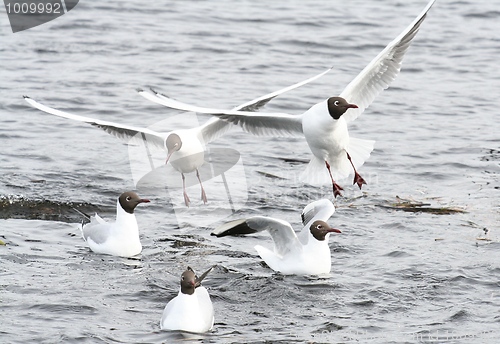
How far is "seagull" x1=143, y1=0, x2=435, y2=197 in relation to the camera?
10.4 m

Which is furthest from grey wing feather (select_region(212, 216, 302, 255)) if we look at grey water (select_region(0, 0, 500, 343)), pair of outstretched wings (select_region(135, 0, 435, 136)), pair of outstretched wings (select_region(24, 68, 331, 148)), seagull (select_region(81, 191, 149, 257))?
pair of outstretched wings (select_region(24, 68, 331, 148))

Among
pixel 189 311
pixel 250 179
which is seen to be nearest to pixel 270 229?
pixel 189 311

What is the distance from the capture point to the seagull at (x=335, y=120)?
10.4 meters

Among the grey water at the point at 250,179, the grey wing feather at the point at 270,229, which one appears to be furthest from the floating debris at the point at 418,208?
the grey wing feather at the point at 270,229

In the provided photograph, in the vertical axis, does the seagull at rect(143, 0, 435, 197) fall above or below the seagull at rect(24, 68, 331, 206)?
above

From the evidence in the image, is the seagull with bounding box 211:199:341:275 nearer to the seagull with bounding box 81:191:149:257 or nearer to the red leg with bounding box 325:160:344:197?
the red leg with bounding box 325:160:344:197

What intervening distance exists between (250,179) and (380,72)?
8.99 feet

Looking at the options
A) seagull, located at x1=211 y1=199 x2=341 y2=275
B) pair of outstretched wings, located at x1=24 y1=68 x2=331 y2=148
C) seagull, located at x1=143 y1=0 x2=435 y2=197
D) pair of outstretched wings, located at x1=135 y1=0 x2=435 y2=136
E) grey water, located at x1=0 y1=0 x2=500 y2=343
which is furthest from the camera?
pair of outstretched wings, located at x1=24 y1=68 x2=331 y2=148

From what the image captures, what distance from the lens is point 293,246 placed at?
31.6 ft

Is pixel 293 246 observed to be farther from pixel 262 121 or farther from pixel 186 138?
pixel 186 138

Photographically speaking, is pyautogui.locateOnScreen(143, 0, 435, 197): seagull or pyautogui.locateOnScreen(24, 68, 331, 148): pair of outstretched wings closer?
pyautogui.locateOnScreen(143, 0, 435, 197): seagull

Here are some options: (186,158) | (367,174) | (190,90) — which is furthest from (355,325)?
(190,90)

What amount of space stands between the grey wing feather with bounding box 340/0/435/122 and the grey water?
1359 millimetres

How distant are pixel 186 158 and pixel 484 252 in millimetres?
3771
